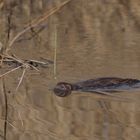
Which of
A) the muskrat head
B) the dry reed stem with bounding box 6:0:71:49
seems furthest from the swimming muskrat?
the dry reed stem with bounding box 6:0:71:49

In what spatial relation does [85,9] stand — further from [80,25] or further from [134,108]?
[134,108]

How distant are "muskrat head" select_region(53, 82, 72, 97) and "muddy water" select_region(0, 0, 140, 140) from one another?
2 cm

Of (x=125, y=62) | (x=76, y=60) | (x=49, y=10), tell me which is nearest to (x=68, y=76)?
(x=76, y=60)

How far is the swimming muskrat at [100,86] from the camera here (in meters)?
2.21

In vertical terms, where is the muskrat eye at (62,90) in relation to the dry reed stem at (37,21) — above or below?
below

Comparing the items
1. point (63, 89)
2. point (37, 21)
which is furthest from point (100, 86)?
point (37, 21)

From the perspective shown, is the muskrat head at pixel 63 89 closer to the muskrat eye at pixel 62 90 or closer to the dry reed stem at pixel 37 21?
the muskrat eye at pixel 62 90

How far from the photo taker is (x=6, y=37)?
2533 millimetres

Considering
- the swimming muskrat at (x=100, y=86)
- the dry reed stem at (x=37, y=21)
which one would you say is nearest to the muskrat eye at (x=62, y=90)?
the swimming muskrat at (x=100, y=86)

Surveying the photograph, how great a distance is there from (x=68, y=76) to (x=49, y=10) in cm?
42

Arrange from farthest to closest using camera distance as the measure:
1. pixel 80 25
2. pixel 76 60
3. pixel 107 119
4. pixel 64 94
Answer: pixel 80 25
pixel 76 60
pixel 64 94
pixel 107 119

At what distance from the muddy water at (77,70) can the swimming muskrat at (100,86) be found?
29mm

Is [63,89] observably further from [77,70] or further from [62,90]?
[77,70]

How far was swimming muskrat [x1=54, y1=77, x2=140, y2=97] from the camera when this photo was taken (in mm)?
2213
